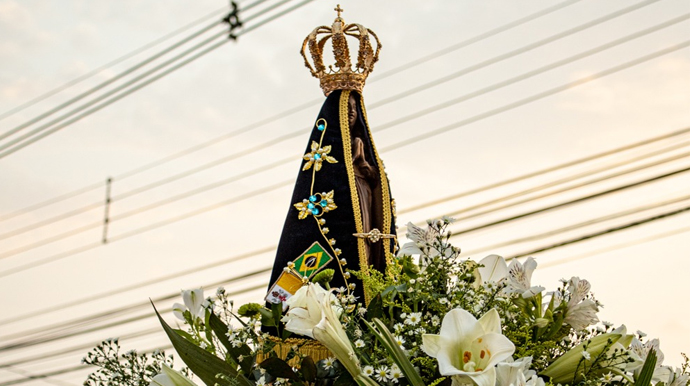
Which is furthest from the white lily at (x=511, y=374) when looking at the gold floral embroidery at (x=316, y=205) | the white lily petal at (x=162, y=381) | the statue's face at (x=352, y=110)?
the statue's face at (x=352, y=110)

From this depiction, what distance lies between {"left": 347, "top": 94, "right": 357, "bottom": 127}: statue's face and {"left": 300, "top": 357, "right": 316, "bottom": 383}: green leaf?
5.36 feet

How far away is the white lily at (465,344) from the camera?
247 cm

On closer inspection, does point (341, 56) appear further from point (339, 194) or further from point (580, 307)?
point (580, 307)

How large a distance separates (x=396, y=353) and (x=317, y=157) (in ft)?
5.75

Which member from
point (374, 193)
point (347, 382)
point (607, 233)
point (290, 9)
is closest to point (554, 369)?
point (347, 382)

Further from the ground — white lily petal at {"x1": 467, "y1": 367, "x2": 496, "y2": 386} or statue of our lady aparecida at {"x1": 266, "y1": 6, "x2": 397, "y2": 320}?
statue of our lady aparecida at {"x1": 266, "y1": 6, "x2": 397, "y2": 320}

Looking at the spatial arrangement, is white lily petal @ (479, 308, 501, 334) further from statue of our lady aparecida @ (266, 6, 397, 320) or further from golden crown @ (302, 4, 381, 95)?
golden crown @ (302, 4, 381, 95)

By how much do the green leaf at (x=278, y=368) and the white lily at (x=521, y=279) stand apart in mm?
804

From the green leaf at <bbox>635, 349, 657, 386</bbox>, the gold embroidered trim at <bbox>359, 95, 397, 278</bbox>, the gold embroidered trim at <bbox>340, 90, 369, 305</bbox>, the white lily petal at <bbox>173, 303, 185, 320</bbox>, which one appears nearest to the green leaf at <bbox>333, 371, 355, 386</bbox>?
the white lily petal at <bbox>173, 303, 185, 320</bbox>

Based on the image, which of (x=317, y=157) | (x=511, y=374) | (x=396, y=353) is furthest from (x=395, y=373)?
(x=317, y=157)

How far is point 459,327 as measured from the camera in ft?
8.23

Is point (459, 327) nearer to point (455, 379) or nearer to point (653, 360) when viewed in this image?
point (455, 379)

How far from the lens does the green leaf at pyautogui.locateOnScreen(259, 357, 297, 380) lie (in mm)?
2917

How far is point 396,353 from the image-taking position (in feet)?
8.23
